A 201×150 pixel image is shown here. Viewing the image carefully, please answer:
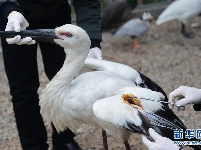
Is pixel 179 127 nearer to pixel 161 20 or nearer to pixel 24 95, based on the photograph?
pixel 24 95

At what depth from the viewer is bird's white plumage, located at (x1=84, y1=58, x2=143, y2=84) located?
219cm

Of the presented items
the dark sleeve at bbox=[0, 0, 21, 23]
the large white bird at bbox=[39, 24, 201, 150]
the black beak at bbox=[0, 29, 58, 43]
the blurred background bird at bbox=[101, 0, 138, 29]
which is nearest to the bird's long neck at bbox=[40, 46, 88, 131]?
the large white bird at bbox=[39, 24, 201, 150]

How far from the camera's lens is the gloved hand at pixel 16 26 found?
1929mm

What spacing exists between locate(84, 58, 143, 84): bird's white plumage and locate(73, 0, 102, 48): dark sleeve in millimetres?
102

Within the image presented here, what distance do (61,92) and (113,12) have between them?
3628 mm

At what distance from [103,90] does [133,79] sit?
0.27m

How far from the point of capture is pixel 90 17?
2287 mm

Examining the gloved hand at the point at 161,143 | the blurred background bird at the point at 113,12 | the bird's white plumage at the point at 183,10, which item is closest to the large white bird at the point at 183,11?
the bird's white plumage at the point at 183,10

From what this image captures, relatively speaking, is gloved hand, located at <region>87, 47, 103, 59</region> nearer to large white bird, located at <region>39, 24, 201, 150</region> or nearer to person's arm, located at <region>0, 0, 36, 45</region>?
large white bird, located at <region>39, 24, 201, 150</region>

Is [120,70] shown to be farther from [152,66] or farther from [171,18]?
[171,18]

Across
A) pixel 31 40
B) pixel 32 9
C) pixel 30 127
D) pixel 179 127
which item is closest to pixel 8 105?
pixel 30 127

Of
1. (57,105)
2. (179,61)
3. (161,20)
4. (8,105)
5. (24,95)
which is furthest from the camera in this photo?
(161,20)

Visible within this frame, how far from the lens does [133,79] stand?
7.17ft

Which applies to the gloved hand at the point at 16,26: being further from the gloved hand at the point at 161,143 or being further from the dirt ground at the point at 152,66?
the dirt ground at the point at 152,66
